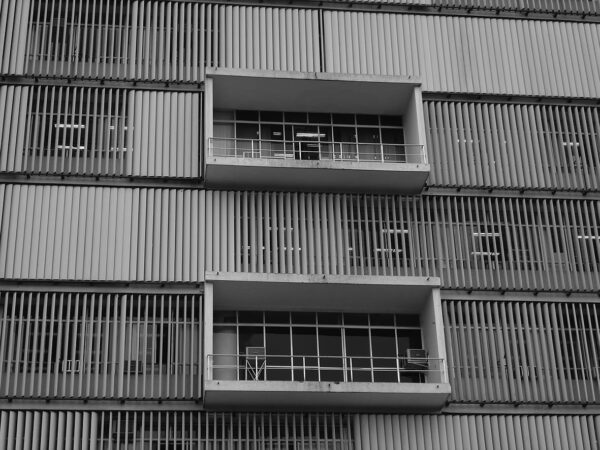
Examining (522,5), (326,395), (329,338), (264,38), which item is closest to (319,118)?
(264,38)

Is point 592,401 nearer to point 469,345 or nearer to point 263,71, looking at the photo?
point 469,345

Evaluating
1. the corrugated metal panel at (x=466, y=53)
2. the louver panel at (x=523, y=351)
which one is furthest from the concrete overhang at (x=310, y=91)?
the louver panel at (x=523, y=351)

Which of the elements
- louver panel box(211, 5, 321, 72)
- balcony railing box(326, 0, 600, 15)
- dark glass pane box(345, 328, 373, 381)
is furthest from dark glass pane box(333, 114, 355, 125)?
dark glass pane box(345, 328, 373, 381)

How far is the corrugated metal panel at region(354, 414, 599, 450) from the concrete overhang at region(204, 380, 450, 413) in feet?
1.21

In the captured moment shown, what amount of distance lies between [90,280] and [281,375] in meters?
5.88

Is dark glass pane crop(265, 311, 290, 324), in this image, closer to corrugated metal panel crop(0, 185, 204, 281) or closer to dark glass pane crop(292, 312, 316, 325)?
dark glass pane crop(292, 312, 316, 325)

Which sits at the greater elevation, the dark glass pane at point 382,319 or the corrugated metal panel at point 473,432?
the dark glass pane at point 382,319

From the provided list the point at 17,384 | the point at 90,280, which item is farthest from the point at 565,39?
the point at 17,384

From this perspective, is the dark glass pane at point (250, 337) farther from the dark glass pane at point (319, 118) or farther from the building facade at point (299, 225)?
the dark glass pane at point (319, 118)

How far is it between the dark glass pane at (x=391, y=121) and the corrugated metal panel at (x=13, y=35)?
1126 cm

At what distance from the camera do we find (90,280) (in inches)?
1073

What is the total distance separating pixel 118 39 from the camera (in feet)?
102

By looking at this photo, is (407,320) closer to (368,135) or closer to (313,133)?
(368,135)

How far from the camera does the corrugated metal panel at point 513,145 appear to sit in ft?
98.7
